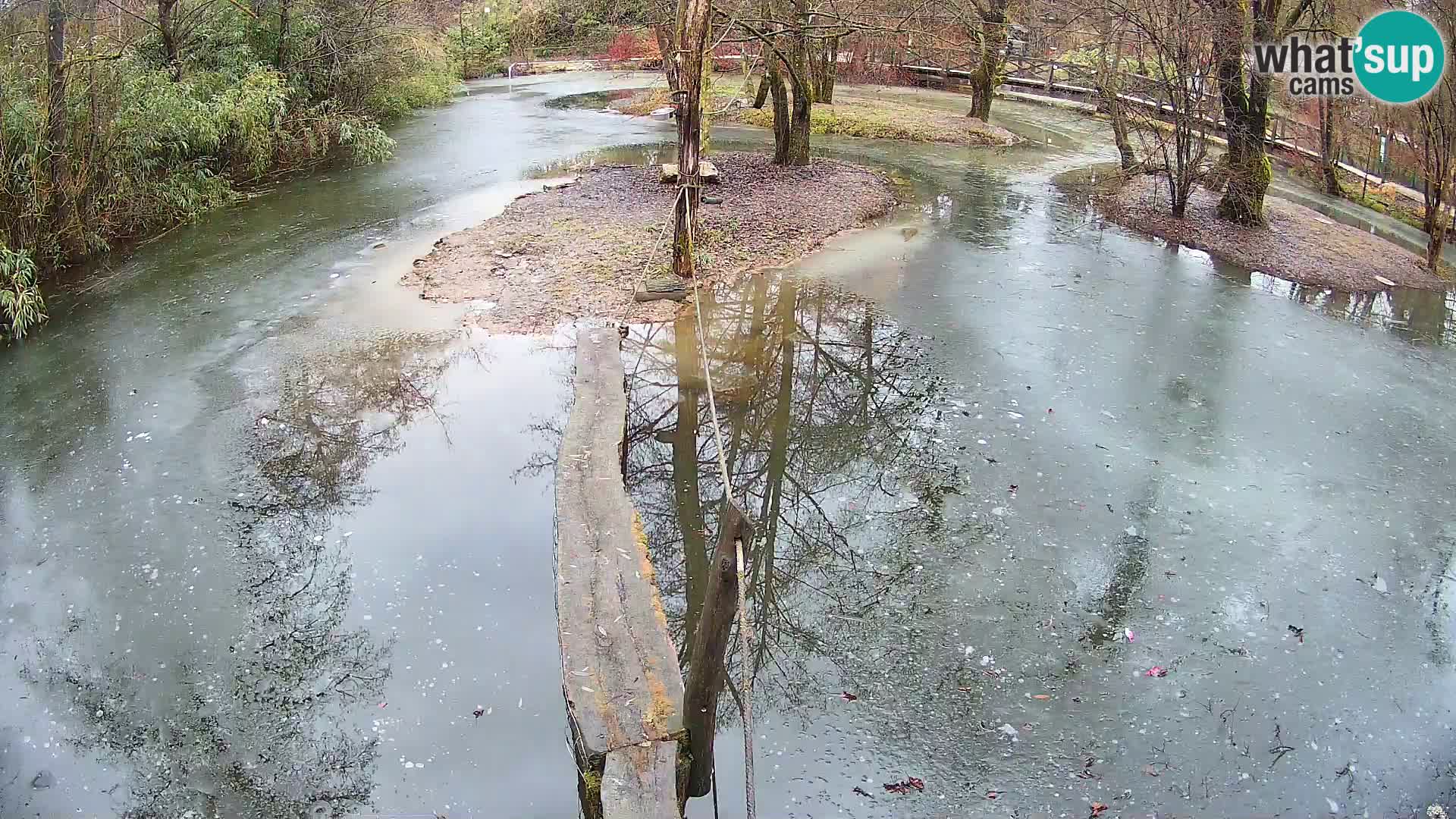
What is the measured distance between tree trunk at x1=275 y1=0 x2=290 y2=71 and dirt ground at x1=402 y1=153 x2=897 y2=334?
228 inches

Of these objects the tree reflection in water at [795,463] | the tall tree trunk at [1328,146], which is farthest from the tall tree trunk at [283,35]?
the tall tree trunk at [1328,146]

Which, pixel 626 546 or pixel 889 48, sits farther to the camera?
pixel 889 48

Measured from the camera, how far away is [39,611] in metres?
5.25

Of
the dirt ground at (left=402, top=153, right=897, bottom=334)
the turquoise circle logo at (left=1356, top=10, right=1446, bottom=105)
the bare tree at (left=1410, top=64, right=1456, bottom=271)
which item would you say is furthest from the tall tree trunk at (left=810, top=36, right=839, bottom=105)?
the bare tree at (left=1410, top=64, right=1456, bottom=271)

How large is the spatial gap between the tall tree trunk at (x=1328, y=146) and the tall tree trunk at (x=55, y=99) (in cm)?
1700

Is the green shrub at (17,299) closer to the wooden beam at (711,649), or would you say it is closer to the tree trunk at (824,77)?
the wooden beam at (711,649)

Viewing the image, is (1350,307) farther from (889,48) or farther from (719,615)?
(889,48)

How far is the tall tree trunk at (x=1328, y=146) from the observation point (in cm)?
1579

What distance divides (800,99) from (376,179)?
6934mm

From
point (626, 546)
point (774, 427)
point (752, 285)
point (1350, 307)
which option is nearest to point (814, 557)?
point (626, 546)

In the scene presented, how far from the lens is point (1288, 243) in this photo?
12688 millimetres

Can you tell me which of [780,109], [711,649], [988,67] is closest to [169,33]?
[780,109]

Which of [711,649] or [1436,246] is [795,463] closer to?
[711,649]

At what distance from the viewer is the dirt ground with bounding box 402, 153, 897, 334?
9.73 m
